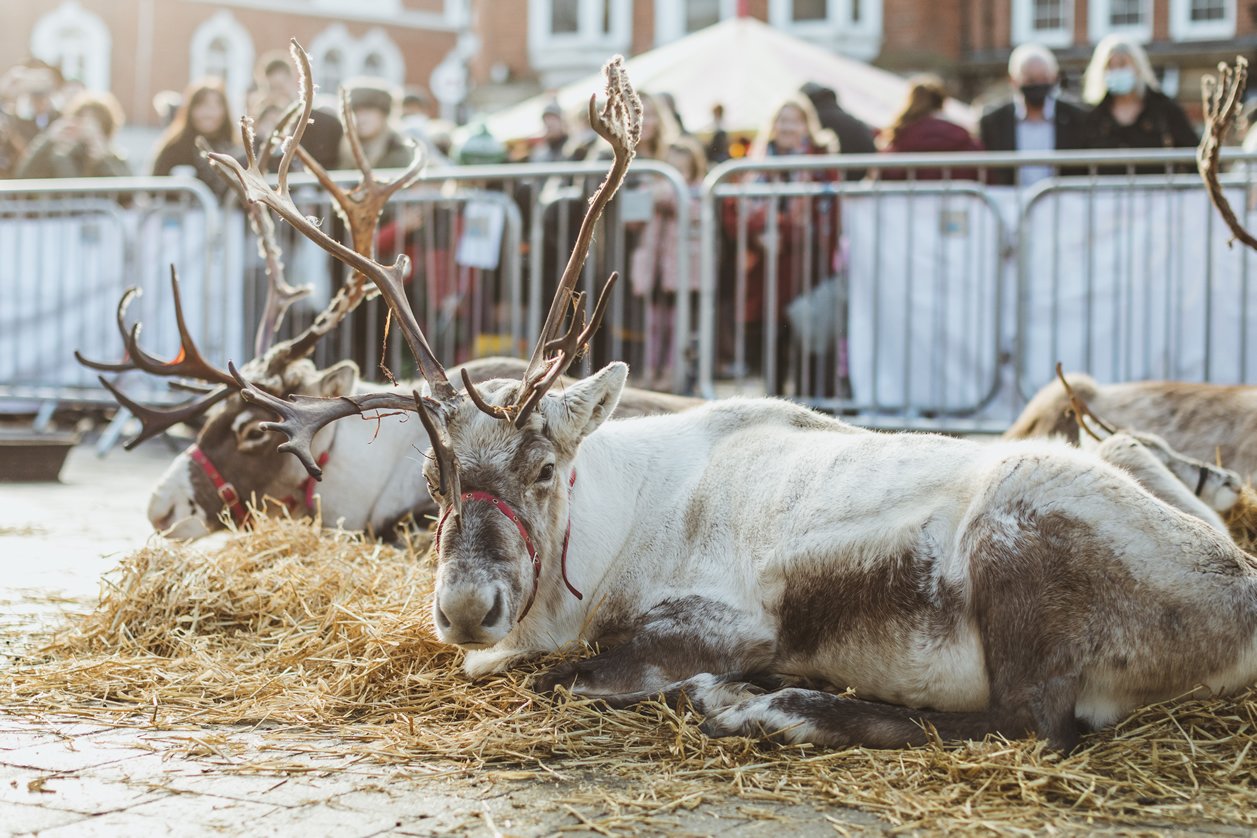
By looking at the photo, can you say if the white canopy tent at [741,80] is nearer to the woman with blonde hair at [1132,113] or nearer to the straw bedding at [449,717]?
the woman with blonde hair at [1132,113]

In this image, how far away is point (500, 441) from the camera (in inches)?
153

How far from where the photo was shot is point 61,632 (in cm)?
462

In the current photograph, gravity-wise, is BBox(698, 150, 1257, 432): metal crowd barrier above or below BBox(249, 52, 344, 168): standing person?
below

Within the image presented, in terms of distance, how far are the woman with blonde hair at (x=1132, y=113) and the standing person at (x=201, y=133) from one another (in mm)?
5977

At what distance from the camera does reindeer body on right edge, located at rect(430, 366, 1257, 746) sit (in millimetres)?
3486

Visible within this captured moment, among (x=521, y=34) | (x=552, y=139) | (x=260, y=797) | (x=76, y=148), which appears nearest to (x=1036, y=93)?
(x=552, y=139)

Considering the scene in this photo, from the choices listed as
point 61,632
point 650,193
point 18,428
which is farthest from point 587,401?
point 18,428

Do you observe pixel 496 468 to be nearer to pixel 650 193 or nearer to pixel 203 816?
pixel 203 816

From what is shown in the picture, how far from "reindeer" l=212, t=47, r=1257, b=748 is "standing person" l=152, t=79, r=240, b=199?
612cm

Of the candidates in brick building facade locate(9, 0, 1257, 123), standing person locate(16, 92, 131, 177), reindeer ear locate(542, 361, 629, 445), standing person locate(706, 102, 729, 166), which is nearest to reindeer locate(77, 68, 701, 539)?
reindeer ear locate(542, 361, 629, 445)

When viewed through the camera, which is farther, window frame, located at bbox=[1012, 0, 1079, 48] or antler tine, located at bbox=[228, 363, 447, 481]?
window frame, located at bbox=[1012, 0, 1079, 48]

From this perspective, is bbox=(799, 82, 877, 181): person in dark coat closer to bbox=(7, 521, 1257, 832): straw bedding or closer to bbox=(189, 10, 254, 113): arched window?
bbox=(7, 521, 1257, 832): straw bedding

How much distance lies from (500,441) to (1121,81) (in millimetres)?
6675

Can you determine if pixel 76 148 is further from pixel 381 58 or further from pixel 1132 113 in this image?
pixel 381 58
